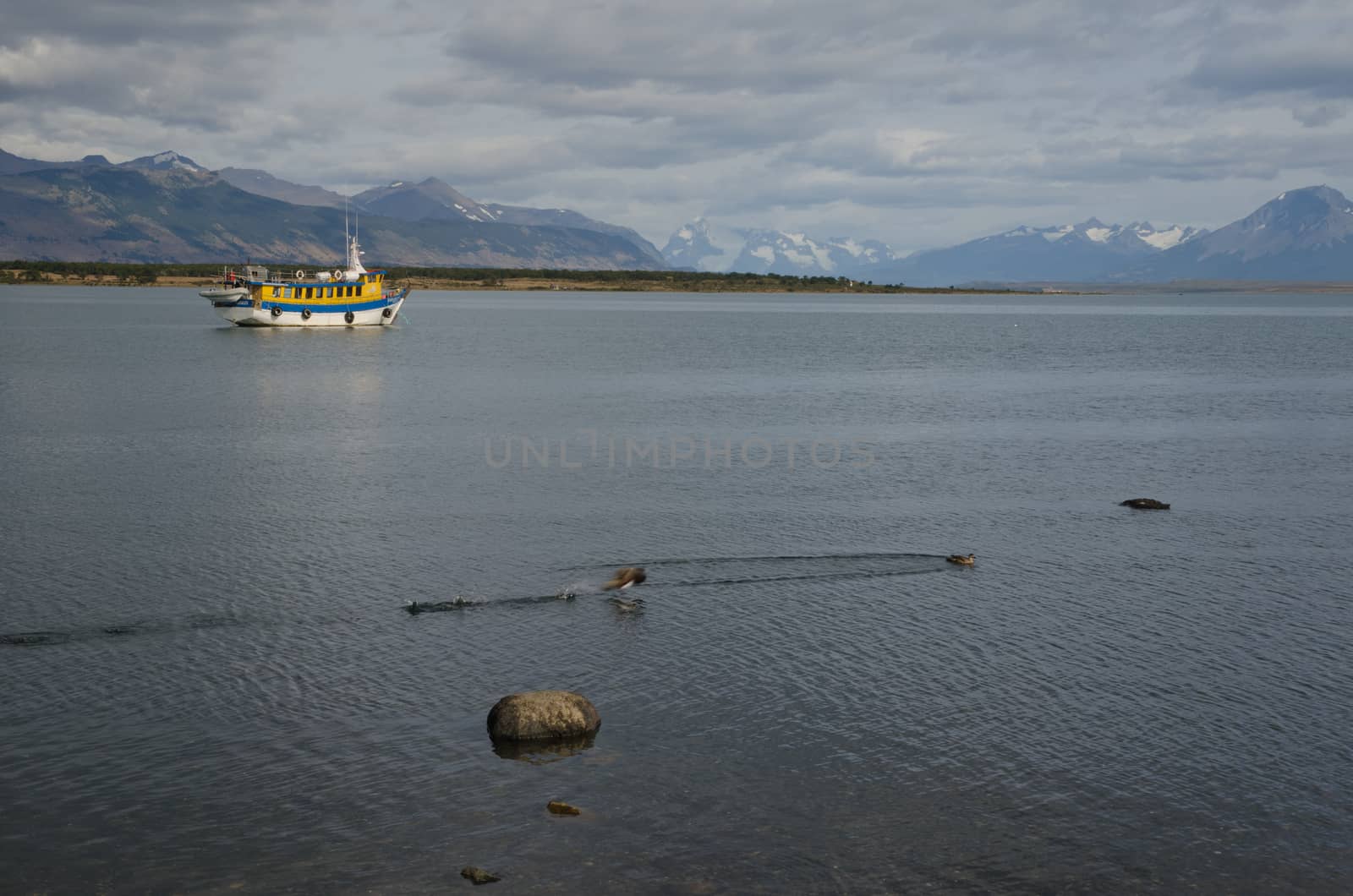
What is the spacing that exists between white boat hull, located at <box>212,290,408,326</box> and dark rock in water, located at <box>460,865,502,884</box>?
134 meters

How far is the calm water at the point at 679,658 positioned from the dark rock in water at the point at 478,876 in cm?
33

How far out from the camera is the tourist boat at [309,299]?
463ft

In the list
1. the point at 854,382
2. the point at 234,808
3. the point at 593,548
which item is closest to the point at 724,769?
the point at 234,808

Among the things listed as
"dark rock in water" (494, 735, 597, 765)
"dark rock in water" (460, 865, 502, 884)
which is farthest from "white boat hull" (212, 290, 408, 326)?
"dark rock in water" (460, 865, 502, 884)

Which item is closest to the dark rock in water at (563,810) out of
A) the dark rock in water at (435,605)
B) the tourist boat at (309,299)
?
the dark rock in water at (435,605)

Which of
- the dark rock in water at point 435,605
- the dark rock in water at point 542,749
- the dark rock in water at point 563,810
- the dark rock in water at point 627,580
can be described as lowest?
the dark rock in water at point 542,749

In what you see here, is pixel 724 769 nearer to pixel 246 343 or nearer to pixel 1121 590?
pixel 1121 590

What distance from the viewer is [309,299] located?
14512cm

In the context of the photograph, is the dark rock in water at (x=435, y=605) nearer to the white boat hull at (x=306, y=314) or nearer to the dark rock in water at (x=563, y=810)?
the dark rock in water at (x=563, y=810)

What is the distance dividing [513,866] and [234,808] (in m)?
5.21

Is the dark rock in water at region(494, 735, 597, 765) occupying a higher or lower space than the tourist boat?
lower

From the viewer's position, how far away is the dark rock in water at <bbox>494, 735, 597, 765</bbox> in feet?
71.4

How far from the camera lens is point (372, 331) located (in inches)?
5837

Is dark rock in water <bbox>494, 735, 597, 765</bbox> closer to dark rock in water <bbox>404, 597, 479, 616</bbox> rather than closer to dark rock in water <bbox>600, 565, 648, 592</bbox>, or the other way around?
dark rock in water <bbox>404, 597, 479, 616</bbox>
